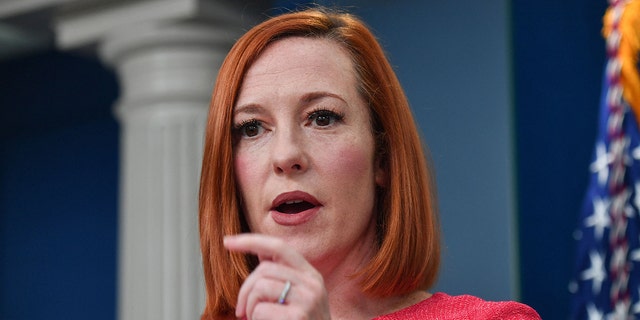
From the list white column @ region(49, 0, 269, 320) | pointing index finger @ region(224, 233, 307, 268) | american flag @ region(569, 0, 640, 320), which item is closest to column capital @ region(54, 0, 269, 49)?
white column @ region(49, 0, 269, 320)

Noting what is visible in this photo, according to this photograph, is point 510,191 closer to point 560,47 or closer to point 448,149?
point 448,149

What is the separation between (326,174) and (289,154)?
2.1 inches

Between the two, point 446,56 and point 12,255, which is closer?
point 446,56

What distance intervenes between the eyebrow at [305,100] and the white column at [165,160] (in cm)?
147

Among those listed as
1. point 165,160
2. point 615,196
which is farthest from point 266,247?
point 165,160

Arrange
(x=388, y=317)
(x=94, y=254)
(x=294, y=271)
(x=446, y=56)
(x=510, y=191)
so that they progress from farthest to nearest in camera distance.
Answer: (x=94, y=254) → (x=446, y=56) → (x=510, y=191) → (x=388, y=317) → (x=294, y=271)

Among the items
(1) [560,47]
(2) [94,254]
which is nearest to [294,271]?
(1) [560,47]

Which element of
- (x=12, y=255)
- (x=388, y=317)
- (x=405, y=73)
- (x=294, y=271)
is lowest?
(x=12, y=255)

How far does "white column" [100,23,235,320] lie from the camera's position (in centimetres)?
280

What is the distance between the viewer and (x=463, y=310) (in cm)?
132

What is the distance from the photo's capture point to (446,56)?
2.58 m

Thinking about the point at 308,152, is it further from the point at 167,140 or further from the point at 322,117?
the point at 167,140

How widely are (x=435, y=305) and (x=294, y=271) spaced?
1.18 feet

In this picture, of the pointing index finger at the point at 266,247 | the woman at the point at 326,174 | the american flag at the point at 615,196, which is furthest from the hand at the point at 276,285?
the american flag at the point at 615,196
